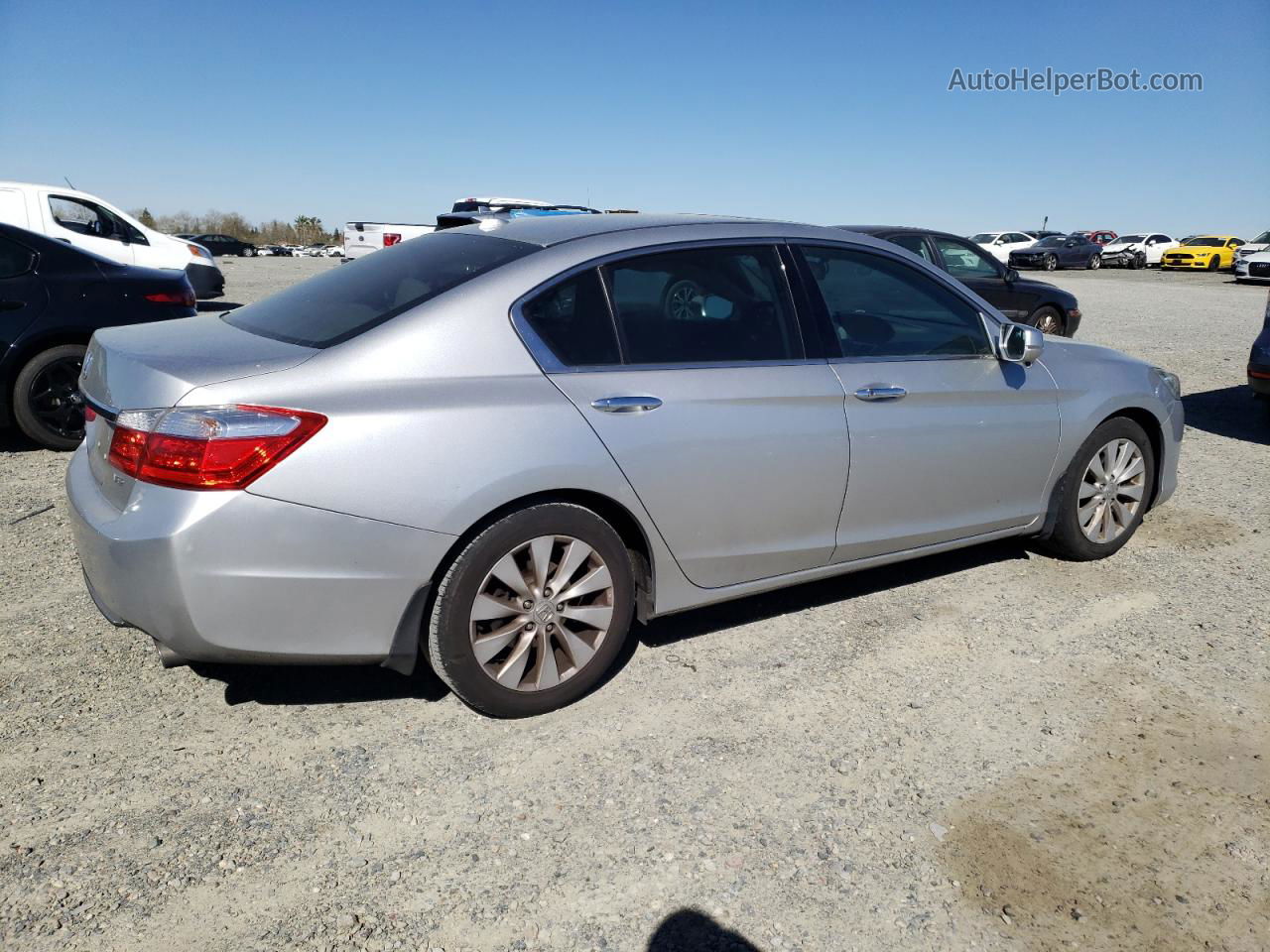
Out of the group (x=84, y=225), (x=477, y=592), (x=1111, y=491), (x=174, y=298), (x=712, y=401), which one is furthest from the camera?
(x=84, y=225)

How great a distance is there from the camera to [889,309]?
412cm

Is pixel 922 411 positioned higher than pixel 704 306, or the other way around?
pixel 704 306

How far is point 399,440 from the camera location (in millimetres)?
2869

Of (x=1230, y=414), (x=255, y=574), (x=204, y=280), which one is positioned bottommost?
(x=1230, y=414)

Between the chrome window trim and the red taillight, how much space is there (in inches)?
177

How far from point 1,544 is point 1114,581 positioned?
5260mm

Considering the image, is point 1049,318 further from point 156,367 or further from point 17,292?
point 156,367

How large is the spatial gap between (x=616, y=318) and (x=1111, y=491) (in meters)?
2.81

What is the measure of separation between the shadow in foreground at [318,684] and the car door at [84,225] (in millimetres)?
10666

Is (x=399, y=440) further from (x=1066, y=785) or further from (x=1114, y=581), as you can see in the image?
(x=1114, y=581)

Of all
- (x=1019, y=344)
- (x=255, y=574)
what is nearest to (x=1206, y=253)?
(x=1019, y=344)

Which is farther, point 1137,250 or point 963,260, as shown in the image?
point 1137,250

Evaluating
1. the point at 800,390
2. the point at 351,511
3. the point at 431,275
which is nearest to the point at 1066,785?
the point at 800,390

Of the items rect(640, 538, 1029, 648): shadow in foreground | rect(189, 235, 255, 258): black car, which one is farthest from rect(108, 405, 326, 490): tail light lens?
rect(189, 235, 255, 258): black car
